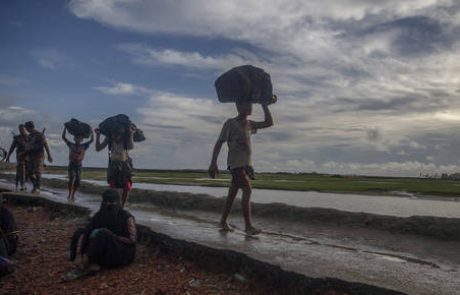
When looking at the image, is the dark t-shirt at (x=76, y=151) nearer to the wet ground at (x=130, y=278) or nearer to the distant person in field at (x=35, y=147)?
the distant person in field at (x=35, y=147)

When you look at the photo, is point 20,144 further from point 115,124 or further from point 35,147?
point 115,124

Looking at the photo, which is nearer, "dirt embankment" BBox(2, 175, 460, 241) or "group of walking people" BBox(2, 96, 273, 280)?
"group of walking people" BBox(2, 96, 273, 280)

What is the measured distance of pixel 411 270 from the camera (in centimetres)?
547

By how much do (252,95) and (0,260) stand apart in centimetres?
393

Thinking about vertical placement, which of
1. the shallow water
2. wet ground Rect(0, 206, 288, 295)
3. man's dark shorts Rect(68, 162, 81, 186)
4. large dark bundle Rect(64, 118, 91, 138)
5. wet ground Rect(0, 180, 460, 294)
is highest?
large dark bundle Rect(64, 118, 91, 138)

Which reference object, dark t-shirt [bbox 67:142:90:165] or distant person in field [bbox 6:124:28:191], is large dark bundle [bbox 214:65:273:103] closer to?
dark t-shirt [bbox 67:142:90:165]

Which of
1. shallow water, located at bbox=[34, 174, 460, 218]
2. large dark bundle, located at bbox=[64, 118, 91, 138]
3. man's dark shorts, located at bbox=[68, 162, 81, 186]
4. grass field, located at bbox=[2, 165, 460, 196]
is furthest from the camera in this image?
grass field, located at bbox=[2, 165, 460, 196]

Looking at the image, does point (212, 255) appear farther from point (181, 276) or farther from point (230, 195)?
point (230, 195)

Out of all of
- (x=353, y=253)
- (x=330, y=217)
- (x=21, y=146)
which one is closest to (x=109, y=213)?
(x=353, y=253)

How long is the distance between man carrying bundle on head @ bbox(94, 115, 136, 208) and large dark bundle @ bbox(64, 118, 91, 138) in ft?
11.3

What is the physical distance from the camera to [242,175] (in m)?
7.25

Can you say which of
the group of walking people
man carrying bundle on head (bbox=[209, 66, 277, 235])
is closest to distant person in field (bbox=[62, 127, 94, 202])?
the group of walking people

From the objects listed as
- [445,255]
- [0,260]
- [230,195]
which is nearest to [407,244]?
[445,255]

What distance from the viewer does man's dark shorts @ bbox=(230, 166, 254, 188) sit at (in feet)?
23.7
